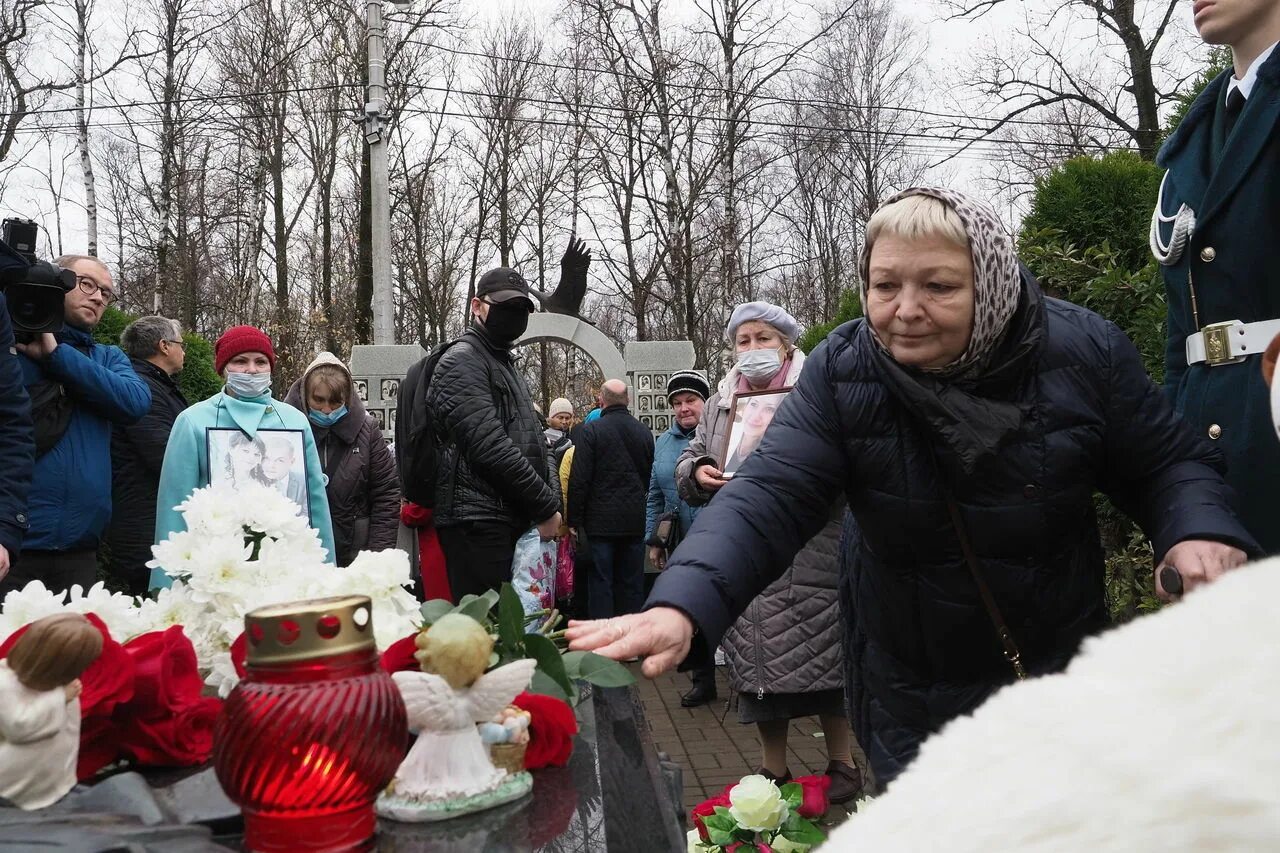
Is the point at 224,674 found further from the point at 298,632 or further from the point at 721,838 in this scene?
the point at 721,838

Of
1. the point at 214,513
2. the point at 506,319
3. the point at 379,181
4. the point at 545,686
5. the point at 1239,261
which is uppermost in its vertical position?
the point at 379,181

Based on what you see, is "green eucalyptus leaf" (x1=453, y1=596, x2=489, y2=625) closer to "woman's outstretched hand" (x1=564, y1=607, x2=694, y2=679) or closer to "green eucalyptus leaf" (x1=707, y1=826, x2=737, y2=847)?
"woman's outstretched hand" (x1=564, y1=607, x2=694, y2=679)

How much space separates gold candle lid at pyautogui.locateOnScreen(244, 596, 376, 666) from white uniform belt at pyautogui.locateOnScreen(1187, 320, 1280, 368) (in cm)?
190

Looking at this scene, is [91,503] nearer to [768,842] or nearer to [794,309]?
[768,842]

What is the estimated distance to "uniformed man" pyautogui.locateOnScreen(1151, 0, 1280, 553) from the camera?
206cm

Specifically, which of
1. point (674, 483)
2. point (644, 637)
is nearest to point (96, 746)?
point (644, 637)

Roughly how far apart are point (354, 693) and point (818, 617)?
10.0 feet

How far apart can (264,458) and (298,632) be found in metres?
2.84

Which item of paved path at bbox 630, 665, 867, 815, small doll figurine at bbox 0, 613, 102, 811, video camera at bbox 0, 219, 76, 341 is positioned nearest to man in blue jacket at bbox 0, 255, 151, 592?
video camera at bbox 0, 219, 76, 341

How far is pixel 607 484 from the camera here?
7.13 metres

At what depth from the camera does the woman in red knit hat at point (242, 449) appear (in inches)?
138

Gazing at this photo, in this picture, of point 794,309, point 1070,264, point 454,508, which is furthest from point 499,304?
point 794,309

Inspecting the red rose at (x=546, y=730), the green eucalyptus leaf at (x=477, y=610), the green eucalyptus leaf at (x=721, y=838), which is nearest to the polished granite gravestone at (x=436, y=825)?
the red rose at (x=546, y=730)

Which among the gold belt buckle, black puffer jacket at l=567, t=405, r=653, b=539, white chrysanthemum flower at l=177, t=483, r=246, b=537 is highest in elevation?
the gold belt buckle
